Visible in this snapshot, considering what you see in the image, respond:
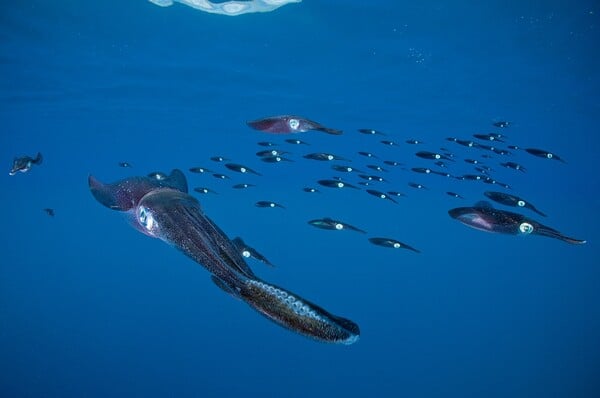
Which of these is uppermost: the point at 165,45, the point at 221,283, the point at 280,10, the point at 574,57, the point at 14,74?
the point at 574,57

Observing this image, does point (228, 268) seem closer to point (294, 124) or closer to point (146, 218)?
point (146, 218)

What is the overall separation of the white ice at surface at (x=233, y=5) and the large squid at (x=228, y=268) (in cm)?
1286

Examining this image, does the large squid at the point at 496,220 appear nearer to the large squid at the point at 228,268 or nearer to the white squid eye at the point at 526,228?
the white squid eye at the point at 526,228

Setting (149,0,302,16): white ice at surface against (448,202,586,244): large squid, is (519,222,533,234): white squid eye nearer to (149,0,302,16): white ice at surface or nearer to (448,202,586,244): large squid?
(448,202,586,244): large squid

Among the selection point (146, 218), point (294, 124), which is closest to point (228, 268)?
point (146, 218)

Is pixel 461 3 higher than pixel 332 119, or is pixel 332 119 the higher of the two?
pixel 461 3

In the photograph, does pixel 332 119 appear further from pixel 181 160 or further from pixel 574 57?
A: pixel 181 160

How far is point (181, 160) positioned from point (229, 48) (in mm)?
51703

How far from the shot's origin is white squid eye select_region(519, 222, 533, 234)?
304cm

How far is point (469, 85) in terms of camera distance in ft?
69.6

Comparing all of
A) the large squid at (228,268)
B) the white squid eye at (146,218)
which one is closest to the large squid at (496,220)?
the large squid at (228,268)

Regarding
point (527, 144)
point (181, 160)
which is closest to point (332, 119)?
point (527, 144)

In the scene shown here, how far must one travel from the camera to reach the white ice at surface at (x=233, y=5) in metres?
13.2

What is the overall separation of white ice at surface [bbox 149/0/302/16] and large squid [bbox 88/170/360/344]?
42.2 ft
